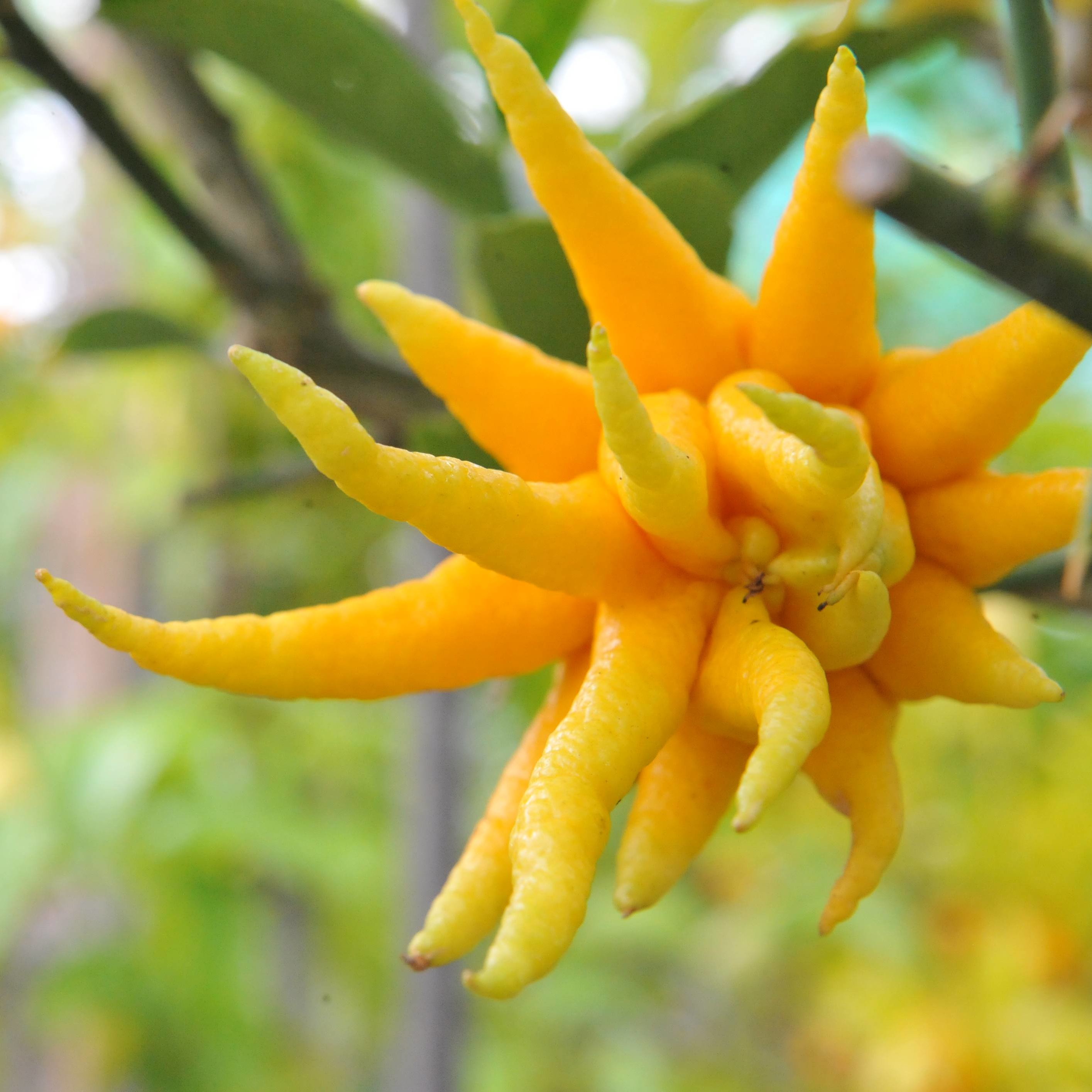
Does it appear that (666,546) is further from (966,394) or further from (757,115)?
(757,115)

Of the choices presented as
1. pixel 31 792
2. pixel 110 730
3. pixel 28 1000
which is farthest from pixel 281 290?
pixel 28 1000

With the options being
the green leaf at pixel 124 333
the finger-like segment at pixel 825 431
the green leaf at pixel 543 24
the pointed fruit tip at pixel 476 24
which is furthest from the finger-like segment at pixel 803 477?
the green leaf at pixel 124 333

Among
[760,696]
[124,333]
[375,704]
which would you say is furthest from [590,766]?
[375,704]

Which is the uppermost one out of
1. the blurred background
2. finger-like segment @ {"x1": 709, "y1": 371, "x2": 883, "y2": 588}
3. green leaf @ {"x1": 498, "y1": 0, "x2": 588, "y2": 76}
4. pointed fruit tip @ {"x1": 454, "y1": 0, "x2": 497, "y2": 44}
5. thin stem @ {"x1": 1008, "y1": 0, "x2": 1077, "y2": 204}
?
pointed fruit tip @ {"x1": 454, "y1": 0, "x2": 497, "y2": 44}

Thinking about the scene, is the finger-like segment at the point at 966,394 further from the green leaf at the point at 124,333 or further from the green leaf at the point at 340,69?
the green leaf at the point at 124,333

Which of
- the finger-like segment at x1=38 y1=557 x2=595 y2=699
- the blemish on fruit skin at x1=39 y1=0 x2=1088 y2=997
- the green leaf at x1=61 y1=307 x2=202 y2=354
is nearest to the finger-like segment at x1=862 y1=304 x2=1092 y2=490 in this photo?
the blemish on fruit skin at x1=39 y1=0 x2=1088 y2=997

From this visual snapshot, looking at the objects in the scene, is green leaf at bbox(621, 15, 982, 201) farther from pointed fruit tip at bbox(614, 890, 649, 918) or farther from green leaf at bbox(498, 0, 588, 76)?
pointed fruit tip at bbox(614, 890, 649, 918)
